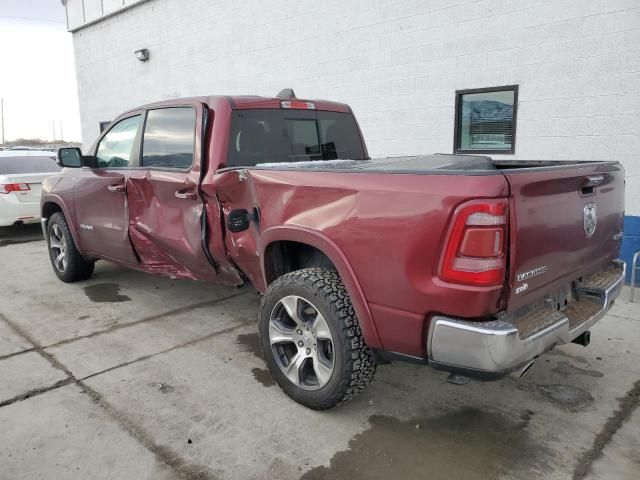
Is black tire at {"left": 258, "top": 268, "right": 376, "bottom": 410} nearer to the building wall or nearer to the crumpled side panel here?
the crumpled side panel

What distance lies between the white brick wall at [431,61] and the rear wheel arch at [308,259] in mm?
4099

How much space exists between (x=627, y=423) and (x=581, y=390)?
39 cm

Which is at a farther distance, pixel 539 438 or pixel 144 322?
pixel 144 322

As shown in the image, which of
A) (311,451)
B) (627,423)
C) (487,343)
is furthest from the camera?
(627,423)

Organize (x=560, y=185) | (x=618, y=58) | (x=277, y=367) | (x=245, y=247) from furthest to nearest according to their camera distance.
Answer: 1. (x=618, y=58)
2. (x=245, y=247)
3. (x=277, y=367)
4. (x=560, y=185)

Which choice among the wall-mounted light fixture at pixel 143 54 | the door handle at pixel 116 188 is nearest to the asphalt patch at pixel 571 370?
the door handle at pixel 116 188

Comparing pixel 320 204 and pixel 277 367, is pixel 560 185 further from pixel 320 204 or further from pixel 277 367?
pixel 277 367

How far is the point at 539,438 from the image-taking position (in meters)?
2.77

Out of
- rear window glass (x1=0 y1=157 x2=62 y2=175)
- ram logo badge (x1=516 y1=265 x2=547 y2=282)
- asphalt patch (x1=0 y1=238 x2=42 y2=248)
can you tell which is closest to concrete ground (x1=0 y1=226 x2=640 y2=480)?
ram logo badge (x1=516 y1=265 x2=547 y2=282)

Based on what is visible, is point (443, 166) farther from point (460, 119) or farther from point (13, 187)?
point (13, 187)

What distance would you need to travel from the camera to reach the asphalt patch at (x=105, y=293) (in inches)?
205

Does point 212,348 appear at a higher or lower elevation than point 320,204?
lower

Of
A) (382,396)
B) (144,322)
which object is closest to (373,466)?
(382,396)

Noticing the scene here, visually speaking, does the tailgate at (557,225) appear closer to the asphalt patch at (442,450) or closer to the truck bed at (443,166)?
the truck bed at (443,166)
